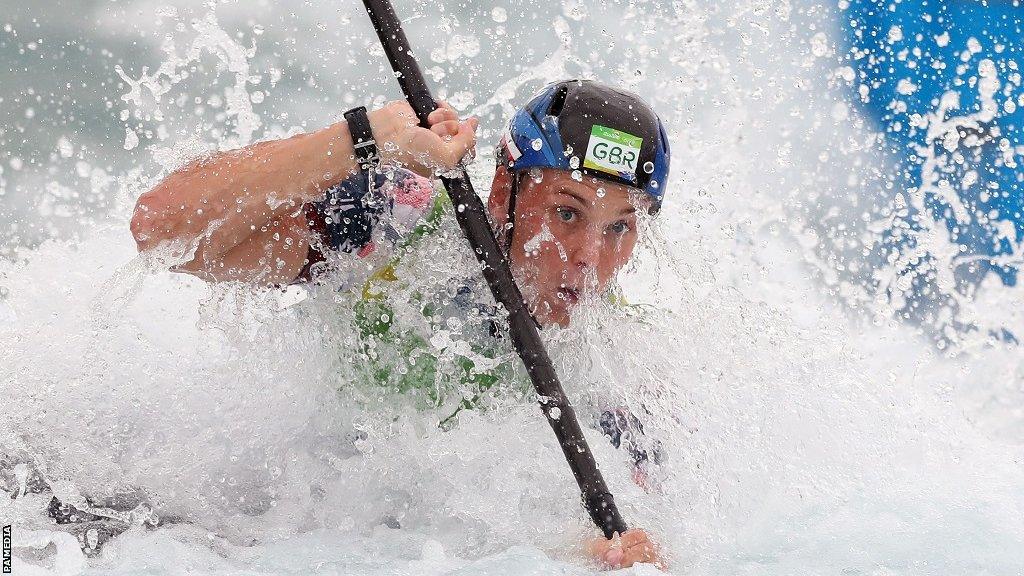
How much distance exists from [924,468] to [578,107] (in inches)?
65.5

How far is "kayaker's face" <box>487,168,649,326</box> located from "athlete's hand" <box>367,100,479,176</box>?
34 centimetres

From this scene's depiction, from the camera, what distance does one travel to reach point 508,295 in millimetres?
2416

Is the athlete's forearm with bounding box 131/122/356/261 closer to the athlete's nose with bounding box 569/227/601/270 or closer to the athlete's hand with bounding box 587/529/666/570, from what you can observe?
the athlete's nose with bounding box 569/227/601/270

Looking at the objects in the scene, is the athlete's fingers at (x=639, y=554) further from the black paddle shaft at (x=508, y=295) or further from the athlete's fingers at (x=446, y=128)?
the athlete's fingers at (x=446, y=128)

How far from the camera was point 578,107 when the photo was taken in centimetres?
268

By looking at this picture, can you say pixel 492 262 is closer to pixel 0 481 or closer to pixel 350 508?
pixel 350 508

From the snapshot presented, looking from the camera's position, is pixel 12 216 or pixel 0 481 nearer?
pixel 0 481

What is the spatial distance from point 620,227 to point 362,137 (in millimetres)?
795

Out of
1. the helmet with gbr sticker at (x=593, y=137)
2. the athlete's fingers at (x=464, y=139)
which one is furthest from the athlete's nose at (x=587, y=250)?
the athlete's fingers at (x=464, y=139)

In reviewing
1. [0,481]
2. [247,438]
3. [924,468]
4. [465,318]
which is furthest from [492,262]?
[924,468]

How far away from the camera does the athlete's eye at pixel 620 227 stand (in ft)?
8.82

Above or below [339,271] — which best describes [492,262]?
above

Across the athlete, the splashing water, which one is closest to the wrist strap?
the athlete

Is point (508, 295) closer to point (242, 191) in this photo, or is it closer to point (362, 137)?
point (362, 137)
